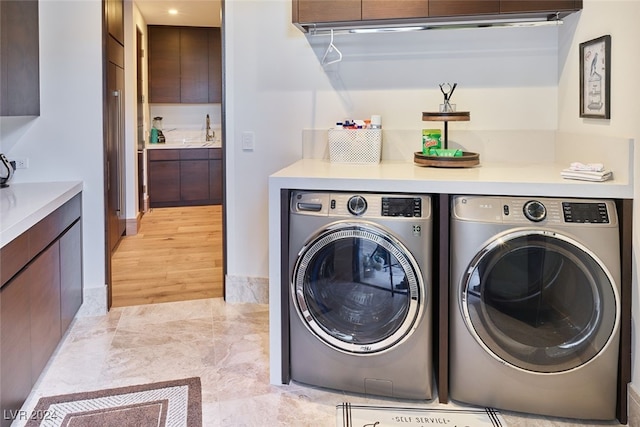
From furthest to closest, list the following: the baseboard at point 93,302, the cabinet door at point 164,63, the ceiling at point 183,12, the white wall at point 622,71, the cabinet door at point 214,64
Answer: the cabinet door at point 214,64 < the cabinet door at point 164,63 < the ceiling at point 183,12 < the baseboard at point 93,302 < the white wall at point 622,71

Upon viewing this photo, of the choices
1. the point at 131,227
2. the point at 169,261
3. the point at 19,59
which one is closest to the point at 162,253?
the point at 169,261

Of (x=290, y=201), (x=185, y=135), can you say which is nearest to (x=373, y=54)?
(x=290, y=201)

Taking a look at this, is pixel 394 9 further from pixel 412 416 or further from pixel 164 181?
pixel 164 181

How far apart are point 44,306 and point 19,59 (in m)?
1.42

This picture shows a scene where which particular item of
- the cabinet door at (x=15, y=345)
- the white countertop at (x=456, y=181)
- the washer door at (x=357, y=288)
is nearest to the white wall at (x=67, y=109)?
the cabinet door at (x=15, y=345)

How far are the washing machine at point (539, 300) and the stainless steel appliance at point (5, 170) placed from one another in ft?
7.95

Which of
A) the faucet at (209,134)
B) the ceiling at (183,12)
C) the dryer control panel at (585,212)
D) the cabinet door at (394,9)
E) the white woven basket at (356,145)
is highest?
the ceiling at (183,12)

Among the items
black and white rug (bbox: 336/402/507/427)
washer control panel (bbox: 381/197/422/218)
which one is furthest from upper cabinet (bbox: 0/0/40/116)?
black and white rug (bbox: 336/402/507/427)

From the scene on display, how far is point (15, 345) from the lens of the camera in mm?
1801

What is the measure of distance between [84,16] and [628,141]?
2.90m

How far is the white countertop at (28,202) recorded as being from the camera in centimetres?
182

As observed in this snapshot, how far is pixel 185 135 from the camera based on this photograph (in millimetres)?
7461

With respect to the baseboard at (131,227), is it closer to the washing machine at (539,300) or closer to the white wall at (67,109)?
the white wall at (67,109)

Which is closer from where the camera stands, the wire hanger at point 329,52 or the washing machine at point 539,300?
the washing machine at point 539,300
